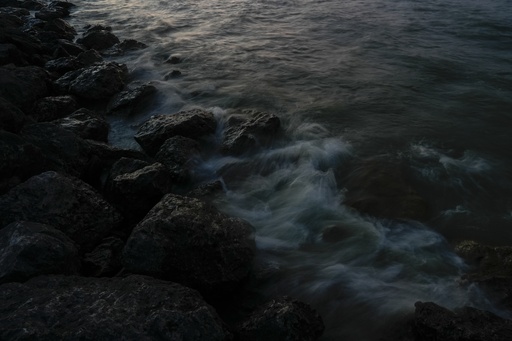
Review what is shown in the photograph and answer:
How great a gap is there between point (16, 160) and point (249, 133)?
396 cm

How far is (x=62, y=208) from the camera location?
533cm

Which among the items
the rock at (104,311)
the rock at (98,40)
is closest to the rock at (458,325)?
the rock at (104,311)

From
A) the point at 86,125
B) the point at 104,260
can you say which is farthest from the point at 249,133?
the point at 104,260

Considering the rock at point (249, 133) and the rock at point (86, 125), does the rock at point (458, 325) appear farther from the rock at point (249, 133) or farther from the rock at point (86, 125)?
the rock at point (86, 125)

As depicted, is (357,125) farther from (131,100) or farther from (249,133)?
(131,100)

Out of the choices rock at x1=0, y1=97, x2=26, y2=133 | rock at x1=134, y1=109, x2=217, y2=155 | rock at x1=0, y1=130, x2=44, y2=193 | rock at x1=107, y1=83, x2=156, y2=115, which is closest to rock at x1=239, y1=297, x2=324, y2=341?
rock at x1=0, y1=130, x2=44, y2=193

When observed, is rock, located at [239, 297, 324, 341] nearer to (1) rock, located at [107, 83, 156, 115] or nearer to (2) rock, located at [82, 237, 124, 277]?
(2) rock, located at [82, 237, 124, 277]

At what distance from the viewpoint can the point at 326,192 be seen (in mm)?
6730

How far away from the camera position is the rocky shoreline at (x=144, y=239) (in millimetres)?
3576

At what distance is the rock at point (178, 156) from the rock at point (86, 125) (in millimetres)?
1619

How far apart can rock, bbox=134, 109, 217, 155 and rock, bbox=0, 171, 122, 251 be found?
2.36 m

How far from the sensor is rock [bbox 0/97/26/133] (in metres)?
6.69

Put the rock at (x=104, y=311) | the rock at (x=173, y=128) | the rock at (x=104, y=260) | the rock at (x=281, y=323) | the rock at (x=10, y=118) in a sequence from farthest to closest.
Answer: the rock at (x=173, y=128), the rock at (x=10, y=118), the rock at (x=104, y=260), the rock at (x=281, y=323), the rock at (x=104, y=311)

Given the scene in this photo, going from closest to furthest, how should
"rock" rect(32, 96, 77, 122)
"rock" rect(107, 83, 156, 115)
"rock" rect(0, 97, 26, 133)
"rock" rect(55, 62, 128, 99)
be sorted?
"rock" rect(0, 97, 26, 133), "rock" rect(32, 96, 77, 122), "rock" rect(107, 83, 156, 115), "rock" rect(55, 62, 128, 99)
